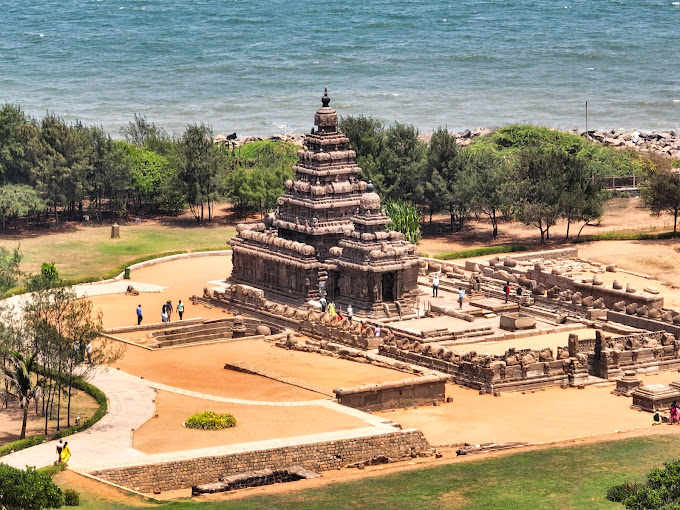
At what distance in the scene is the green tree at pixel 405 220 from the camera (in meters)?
103

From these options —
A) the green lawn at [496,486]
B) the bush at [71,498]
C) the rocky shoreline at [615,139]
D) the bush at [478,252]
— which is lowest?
the green lawn at [496,486]

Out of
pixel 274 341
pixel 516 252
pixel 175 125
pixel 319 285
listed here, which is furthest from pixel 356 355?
pixel 175 125

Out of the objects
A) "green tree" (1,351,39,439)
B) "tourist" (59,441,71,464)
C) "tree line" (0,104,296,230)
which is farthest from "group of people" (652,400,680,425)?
"tree line" (0,104,296,230)

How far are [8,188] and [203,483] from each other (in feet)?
190

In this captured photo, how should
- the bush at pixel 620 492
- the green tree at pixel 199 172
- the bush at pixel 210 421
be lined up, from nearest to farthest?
1. the bush at pixel 620 492
2. the bush at pixel 210 421
3. the green tree at pixel 199 172

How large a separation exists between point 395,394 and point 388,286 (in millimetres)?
18341

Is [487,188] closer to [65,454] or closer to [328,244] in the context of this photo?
[328,244]

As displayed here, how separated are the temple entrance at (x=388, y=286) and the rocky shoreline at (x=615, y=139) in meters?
52.4

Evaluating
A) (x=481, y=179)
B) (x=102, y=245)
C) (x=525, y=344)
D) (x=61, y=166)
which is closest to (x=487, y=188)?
(x=481, y=179)

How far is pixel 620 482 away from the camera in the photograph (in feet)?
177

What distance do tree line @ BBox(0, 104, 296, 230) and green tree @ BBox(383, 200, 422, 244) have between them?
10788 millimetres

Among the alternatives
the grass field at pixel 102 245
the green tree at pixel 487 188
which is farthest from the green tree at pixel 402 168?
the grass field at pixel 102 245

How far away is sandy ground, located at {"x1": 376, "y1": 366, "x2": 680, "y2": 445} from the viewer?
213ft

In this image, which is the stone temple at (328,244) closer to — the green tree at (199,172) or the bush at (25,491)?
the green tree at (199,172)
